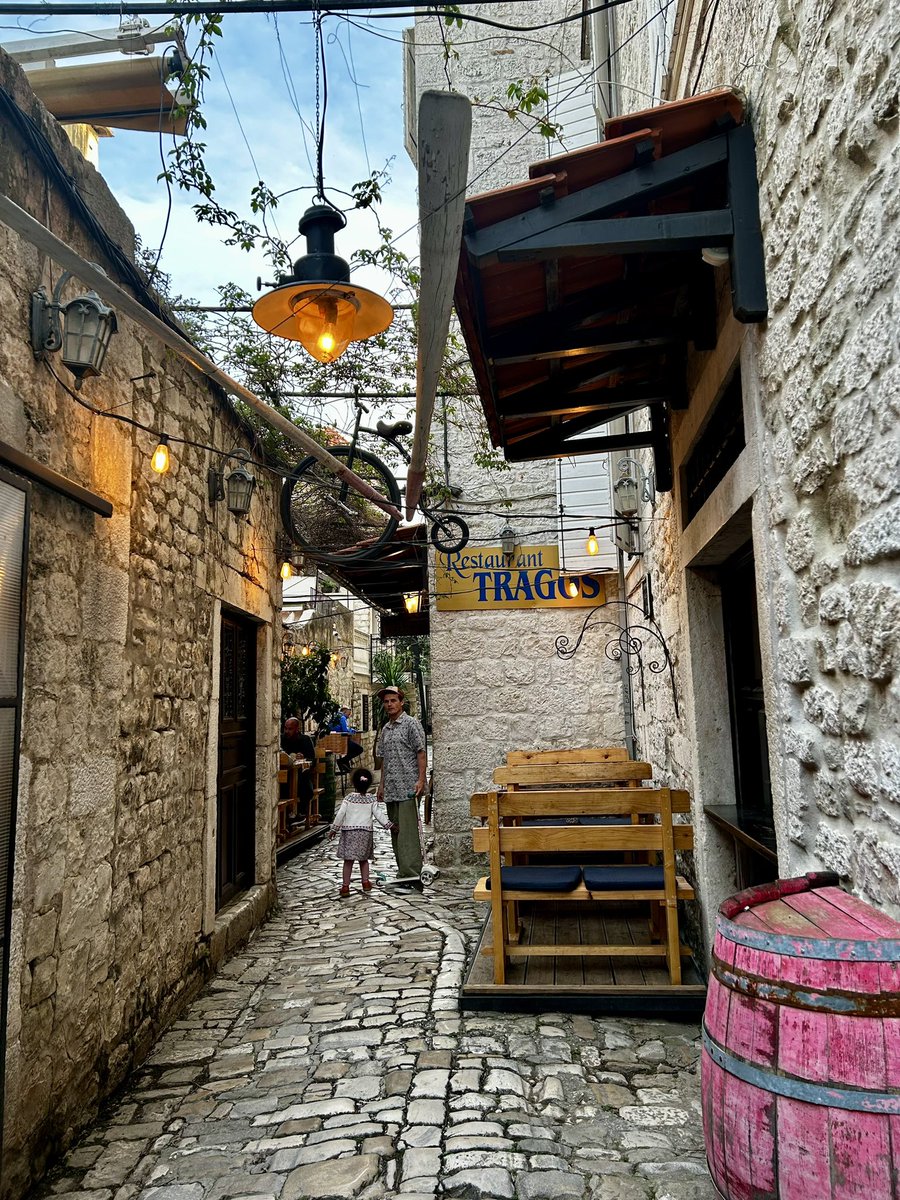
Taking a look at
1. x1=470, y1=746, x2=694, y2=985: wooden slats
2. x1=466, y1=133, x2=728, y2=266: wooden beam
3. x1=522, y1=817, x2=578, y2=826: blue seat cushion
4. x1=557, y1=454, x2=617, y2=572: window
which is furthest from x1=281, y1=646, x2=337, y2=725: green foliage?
x1=466, y1=133, x2=728, y2=266: wooden beam

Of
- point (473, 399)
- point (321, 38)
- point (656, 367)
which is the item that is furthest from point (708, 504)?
point (473, 399)

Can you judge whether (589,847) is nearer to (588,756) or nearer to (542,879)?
(542,879)

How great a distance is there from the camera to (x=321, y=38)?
9.88 feet

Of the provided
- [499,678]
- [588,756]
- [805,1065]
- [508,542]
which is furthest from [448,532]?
[805,1065]

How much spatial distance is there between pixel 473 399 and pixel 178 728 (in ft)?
14.5

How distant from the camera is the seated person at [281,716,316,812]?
9953mm

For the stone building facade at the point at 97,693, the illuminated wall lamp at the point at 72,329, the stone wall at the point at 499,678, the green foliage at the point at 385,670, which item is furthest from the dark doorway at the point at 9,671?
the green foliage at the point at 385,670

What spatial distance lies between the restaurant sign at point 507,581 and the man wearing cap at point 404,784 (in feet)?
3.97

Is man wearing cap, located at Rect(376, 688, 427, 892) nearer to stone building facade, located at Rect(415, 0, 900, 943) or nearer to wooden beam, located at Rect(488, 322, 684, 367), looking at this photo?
stone building facade, located at Rect(415, 0, 900, 943)

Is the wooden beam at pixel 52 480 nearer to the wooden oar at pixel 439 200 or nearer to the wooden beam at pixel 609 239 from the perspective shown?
the wooden oar at pixel 439 200

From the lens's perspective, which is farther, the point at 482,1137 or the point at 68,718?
the point at 68,718

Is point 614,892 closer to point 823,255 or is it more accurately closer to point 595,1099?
point 595,1099

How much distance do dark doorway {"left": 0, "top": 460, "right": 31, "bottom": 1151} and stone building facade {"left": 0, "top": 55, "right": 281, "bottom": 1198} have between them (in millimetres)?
10

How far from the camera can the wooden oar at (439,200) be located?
73.9 inches
